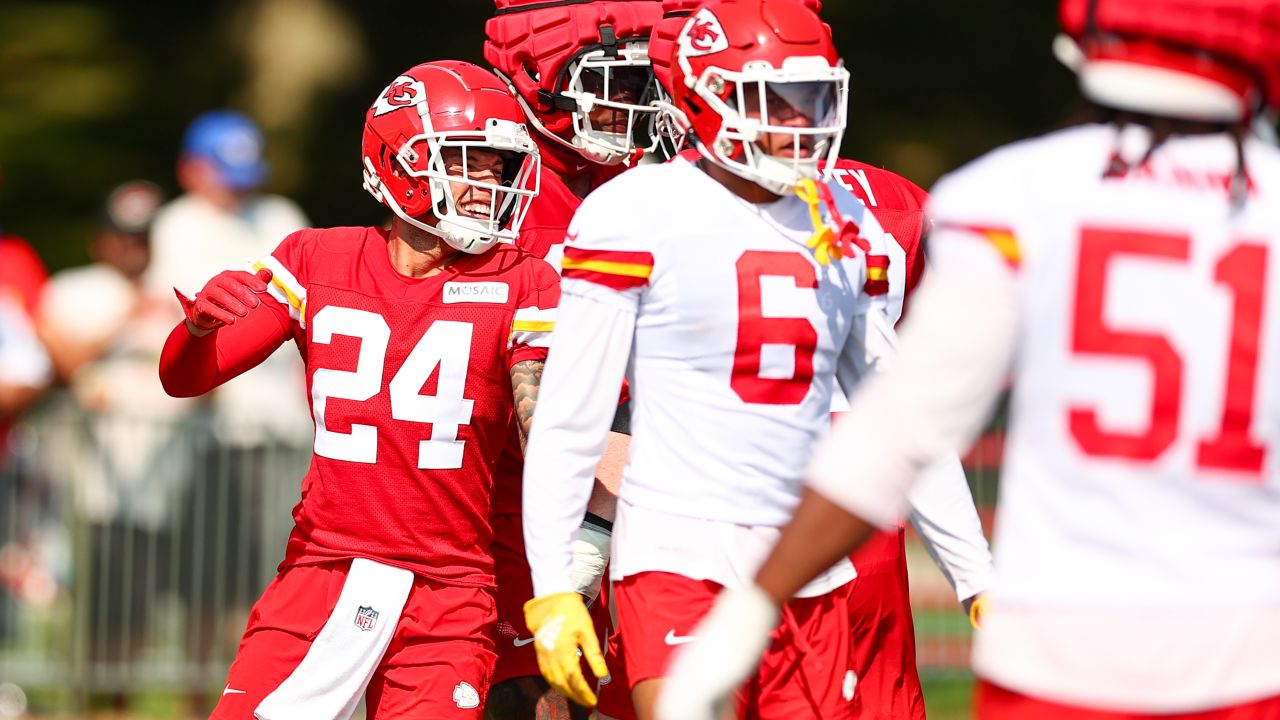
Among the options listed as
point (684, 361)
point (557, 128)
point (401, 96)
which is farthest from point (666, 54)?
point (684, 361)

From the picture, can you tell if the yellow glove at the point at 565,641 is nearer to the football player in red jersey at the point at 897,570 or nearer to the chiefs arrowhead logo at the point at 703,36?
the football player in red jersey at the point at 897,570

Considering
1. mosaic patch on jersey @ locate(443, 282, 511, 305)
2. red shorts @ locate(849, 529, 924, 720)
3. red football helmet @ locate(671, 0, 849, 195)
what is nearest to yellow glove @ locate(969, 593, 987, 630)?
red shorts @ locate(849, 529, 924, 720)

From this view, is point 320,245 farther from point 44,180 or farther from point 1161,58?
point 44,180

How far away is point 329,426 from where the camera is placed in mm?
4500

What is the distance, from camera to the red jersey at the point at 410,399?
14.6 ft

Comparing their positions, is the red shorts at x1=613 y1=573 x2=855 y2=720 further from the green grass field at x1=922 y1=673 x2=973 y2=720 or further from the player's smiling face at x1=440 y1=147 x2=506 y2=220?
the green grass field at x1=922 y1=673 x2=973 y2=720

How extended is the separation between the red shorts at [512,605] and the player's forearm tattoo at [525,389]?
49 cm

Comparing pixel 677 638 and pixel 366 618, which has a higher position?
pixel 677 638

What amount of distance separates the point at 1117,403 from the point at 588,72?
8.57 ft

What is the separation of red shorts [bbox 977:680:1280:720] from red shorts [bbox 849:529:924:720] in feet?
4.07

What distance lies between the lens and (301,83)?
15.1m

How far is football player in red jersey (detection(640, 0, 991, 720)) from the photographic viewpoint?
164 inches

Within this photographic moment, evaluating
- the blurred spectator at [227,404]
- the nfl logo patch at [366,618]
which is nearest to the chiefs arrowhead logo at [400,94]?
the nfl logo patch at [366,618]

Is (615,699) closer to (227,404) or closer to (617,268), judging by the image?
(617,268)
